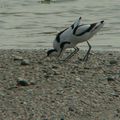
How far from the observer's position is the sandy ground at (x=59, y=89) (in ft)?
29.3

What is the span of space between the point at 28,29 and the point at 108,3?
9.04m

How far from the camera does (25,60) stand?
12719 millimetres

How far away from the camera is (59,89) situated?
10.1 m

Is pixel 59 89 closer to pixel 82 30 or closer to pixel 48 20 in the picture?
pixel 82 30

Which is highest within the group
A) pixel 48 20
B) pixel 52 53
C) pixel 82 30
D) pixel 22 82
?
pixel 82 30

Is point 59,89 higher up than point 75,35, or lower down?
lower down

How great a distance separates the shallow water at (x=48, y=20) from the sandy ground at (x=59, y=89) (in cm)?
449

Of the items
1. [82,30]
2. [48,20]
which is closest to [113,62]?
[82,30]

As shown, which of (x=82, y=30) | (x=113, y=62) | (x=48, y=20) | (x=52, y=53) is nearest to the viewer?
(x=113, y=62)

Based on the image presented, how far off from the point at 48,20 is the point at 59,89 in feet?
42.7

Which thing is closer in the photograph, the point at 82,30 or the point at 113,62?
the point at 113,62

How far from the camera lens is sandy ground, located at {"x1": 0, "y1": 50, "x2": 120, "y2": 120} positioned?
8.92 m

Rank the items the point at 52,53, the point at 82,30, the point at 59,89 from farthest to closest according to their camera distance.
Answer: the point at 52,53, the point at 82,30, the point at 59,89

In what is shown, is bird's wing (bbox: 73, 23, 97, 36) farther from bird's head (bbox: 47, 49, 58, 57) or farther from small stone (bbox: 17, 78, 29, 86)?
small stone (bbox: 17, 78, 29, 86)
